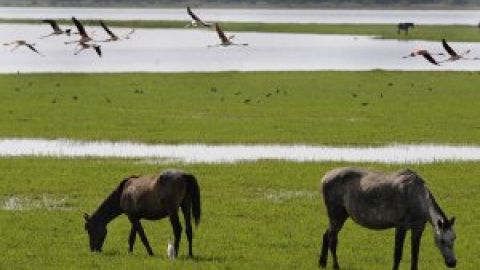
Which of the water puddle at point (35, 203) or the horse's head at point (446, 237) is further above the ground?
the horse's head at point (446, 237)

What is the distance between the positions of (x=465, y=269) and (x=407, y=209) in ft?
7.35

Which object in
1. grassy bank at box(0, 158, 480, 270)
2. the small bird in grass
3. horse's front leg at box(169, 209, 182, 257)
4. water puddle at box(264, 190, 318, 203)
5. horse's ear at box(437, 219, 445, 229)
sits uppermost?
horse's ear at box(437, 219, 445, 229)

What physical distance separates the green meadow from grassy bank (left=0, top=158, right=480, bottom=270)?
1.5 inches

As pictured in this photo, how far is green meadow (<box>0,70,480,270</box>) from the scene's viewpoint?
1923 cm

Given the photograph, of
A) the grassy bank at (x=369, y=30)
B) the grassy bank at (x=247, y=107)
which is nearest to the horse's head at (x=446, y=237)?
the grassy bank at (x=247, y=107)

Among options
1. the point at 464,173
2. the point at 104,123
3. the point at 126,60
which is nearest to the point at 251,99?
the point at 104,123

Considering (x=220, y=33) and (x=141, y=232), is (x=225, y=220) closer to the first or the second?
(x=141, y=232)

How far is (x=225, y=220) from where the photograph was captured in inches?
883

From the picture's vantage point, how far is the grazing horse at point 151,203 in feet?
58.5

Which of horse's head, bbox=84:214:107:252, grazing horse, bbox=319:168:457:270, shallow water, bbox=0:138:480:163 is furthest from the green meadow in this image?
grazing horse, bbox=319:168:457:270

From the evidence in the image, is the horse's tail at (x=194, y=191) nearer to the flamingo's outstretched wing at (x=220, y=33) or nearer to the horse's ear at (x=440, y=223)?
the horse's ear at (x=440, y=223)

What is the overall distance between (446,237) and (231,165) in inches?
598

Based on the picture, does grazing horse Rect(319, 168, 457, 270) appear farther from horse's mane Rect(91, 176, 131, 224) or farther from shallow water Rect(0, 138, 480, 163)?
shallow water Rect(0, 138, 480, 163)

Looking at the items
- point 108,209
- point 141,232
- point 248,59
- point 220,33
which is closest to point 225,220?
point 108,209
